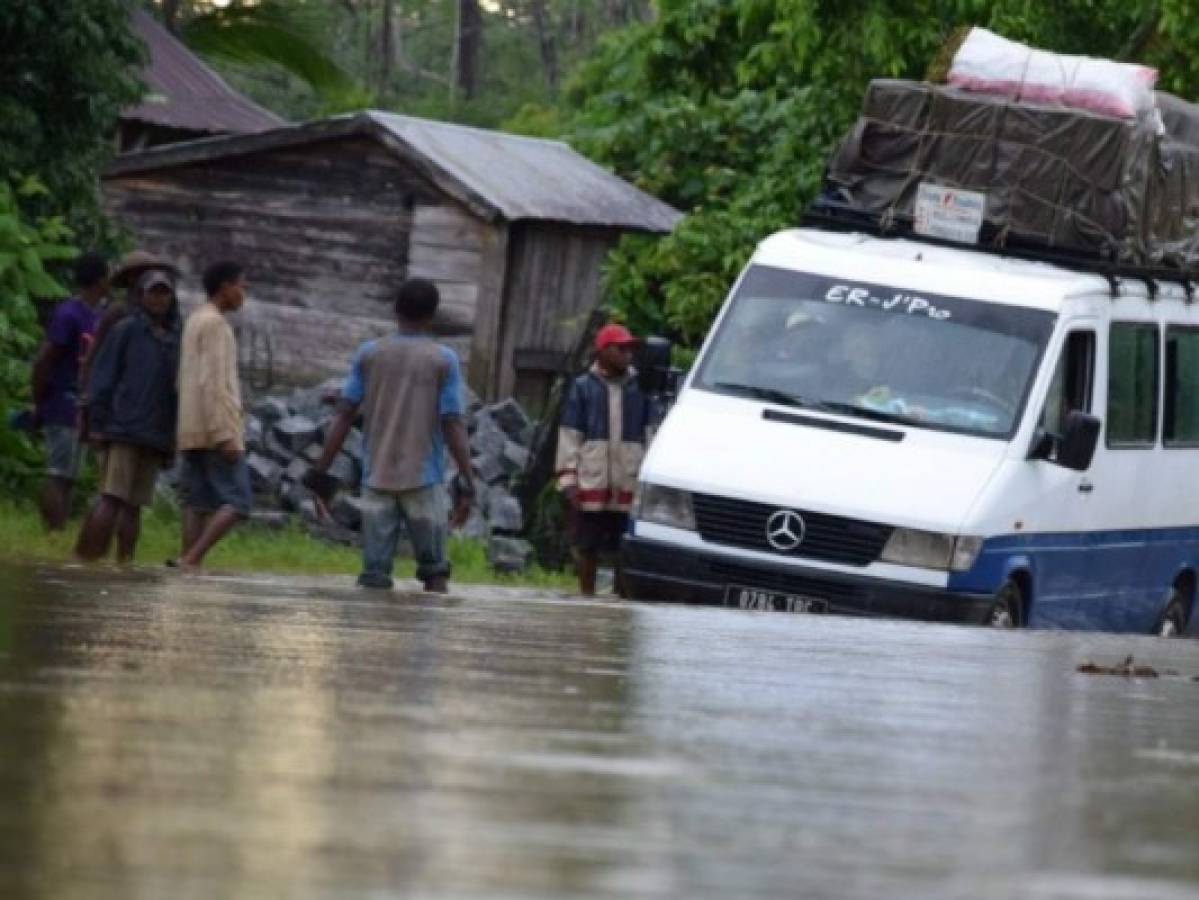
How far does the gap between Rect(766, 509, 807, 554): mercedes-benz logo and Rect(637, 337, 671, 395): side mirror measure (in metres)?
1.43

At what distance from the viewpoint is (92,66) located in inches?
850

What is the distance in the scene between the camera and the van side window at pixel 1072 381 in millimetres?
16875

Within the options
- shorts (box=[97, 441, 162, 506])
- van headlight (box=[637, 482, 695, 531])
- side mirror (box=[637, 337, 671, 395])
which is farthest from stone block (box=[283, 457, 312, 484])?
van headlight (box=[637, 482, 695, 531])

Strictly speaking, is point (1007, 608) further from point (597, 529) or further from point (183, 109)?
point (183, 109)

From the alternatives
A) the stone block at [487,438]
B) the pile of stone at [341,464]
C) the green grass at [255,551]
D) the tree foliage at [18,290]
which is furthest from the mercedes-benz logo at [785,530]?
the stone block at [487,438]

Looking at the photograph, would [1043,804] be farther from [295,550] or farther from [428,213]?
[428,213]

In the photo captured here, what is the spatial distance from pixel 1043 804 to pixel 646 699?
6.19 feet

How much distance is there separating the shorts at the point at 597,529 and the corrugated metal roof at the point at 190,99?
21922 mm

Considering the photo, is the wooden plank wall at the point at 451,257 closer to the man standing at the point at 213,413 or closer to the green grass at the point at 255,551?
the green grass at the point at 255,551

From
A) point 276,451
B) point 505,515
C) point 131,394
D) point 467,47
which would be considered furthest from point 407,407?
point 467,47

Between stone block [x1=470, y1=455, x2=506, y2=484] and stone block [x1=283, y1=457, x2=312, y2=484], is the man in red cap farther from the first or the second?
stone block [x1=470, y1=455, x2=506, y2=484]

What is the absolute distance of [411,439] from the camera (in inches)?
591

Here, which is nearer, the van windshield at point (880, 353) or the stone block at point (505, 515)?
the van windshield at point (880, 353)

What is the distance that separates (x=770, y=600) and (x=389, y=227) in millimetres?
15548
